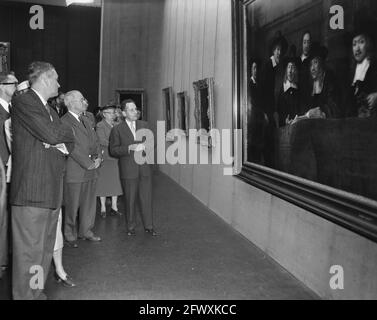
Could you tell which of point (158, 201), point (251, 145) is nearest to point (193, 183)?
point (158, 201)

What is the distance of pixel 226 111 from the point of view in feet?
22.0

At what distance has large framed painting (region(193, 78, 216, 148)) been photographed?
7238mm

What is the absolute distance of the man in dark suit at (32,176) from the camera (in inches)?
132

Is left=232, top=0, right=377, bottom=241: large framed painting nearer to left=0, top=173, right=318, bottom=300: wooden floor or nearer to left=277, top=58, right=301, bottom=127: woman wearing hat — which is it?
left=277, top=58, right=301, bottom=127: woman wearing hat

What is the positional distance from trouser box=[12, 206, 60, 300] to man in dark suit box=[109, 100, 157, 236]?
2.44 m

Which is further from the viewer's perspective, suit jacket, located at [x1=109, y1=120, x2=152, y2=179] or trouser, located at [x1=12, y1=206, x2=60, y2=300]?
suit jacket, located at [x1=109, y1=120, x2=152, y2=179]

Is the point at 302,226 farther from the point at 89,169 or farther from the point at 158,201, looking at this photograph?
the point at 158,201

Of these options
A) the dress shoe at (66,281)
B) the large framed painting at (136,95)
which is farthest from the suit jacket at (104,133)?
the large framed painting at (136,95)

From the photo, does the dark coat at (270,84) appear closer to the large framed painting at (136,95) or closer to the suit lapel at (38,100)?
the suit lapel at (38,100)

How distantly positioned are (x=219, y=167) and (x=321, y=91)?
355 centimetres

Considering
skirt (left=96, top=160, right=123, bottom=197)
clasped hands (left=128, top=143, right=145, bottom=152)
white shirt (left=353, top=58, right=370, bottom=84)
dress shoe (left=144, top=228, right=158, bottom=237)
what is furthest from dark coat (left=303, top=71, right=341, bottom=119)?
skirt (left=96, top=160, right=123, bottom=197)

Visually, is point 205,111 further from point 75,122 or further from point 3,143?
point 3,143

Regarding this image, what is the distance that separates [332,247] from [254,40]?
2927 millimetres

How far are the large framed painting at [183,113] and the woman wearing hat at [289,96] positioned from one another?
479 centimetres
